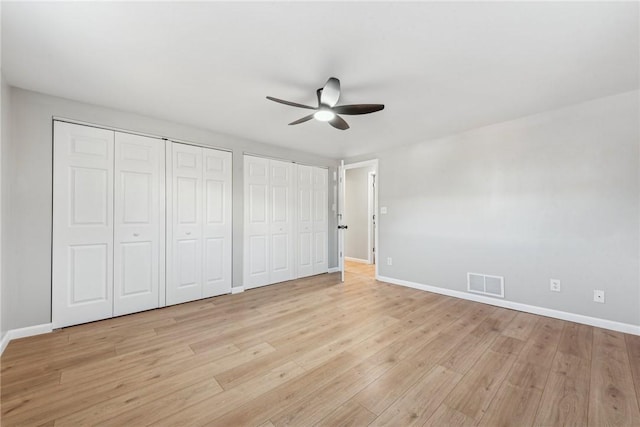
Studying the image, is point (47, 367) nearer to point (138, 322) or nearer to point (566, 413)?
point (138, 322)

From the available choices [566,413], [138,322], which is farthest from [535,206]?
[138,322]

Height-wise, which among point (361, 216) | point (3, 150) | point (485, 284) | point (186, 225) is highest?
point (3, 150)

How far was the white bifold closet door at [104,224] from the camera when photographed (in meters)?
2.58

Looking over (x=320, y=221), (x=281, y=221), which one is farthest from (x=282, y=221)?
(x=320, y=221)

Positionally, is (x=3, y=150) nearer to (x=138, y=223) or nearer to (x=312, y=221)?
(x=138, y=223)

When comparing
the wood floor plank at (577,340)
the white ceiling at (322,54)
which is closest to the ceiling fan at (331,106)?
the white ceiling at (322,54)

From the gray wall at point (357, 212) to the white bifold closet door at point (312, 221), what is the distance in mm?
1625

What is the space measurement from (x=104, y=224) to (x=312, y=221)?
122 inches

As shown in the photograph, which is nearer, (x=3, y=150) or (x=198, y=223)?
(x=3, y=150)

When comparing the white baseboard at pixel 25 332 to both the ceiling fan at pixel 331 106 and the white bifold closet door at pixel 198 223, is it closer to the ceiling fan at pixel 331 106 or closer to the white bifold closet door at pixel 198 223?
the white bifold closet door at pixel 198 223

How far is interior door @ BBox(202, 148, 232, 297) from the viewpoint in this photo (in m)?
3.55

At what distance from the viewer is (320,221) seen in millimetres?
5047

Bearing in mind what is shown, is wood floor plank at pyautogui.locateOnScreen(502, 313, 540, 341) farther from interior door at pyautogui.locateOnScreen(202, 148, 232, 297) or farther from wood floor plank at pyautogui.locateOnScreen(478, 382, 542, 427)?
interior door at pyautogui.locateOnScreen(202, 148, 232, 297)

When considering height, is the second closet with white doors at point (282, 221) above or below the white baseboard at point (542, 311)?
above
